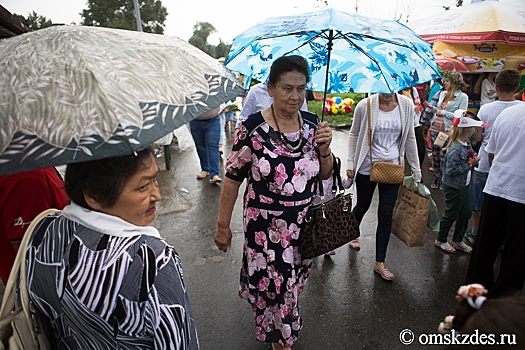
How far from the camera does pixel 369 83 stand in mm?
2676

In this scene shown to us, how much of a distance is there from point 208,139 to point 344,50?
11.5 feet

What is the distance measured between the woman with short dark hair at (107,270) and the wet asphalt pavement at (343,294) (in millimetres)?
1781

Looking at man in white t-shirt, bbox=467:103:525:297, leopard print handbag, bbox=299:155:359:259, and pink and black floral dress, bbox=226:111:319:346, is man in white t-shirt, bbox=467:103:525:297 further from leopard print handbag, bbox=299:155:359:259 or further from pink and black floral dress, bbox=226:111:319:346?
pink and black floral dress, bbox=226:111:319:346

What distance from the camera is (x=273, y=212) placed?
2281mm

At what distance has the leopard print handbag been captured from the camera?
233cm

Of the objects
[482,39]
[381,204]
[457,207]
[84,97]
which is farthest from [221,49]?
[84,97]

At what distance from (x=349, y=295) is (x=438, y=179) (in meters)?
3.64

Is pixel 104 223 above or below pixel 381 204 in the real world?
above

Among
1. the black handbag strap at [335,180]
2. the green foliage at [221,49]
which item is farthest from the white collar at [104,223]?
the green foliage at [221,49]

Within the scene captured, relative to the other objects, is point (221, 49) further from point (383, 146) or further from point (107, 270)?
point (107, 270)

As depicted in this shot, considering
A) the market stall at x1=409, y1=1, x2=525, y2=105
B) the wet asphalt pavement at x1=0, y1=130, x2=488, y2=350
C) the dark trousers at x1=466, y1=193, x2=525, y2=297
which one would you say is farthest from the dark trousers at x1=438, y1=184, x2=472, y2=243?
the market stall at x1=409, y1=1, x2=525, y2=105

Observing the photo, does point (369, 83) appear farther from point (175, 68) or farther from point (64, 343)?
point (64, 343)

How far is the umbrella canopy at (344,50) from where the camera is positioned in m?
2.25

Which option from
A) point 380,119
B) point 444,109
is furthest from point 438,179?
point 380,119
